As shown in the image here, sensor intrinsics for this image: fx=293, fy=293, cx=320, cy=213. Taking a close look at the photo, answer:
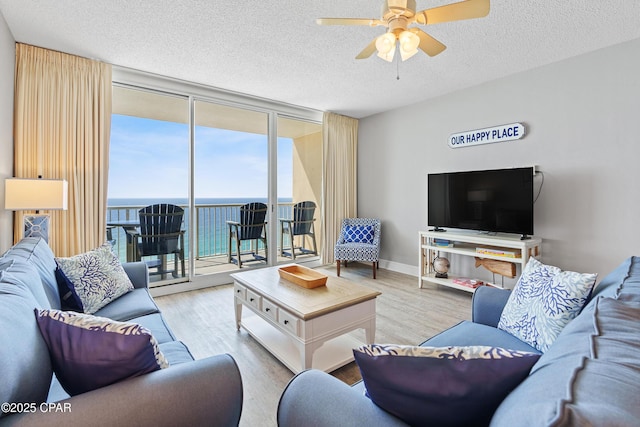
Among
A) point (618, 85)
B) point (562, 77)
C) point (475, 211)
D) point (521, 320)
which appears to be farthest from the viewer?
point (475, 211)

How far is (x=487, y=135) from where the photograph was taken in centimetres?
349

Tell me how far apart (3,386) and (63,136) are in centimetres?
300

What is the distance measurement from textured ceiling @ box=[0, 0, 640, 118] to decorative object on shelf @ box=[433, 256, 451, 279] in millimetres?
2141

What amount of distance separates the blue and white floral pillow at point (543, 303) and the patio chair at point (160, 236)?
11.4 feet

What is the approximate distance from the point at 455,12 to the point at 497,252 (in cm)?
237

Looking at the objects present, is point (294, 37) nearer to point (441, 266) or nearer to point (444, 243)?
point (444, 243)

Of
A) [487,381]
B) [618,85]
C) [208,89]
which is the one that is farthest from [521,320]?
[208,89]

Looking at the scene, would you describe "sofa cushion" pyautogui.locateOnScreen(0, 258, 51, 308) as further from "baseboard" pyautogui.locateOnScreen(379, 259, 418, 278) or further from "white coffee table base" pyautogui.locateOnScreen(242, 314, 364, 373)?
"baseboard" pyautogui.locateOnScreen(379, 259, 418, 278)

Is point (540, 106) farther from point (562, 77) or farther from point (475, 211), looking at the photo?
point (475, 211)

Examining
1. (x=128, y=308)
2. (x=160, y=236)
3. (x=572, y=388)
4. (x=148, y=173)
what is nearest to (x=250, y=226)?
(x=160, y=236)

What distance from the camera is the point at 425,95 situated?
3.94 metres

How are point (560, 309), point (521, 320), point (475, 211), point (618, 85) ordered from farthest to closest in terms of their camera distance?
1. point (475, 211)
2. point (618, 85)
3. point (521, 320)
4. point (560, 309)

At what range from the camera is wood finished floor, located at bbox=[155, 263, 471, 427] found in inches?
70.0

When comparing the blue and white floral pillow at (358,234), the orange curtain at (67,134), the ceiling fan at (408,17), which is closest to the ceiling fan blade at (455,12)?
the ceiling fan at (408,17)
